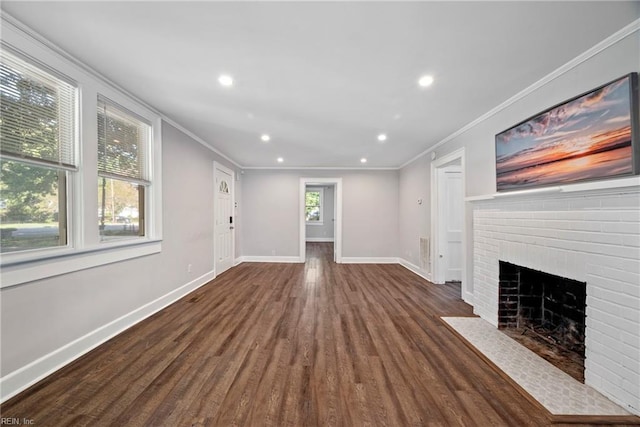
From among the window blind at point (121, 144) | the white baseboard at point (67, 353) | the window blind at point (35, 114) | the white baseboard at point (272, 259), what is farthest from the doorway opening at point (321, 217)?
the window blind at point (35, 114)

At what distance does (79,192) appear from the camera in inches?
79.7

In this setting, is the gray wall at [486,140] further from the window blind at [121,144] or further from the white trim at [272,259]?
the window blind at [121,144]

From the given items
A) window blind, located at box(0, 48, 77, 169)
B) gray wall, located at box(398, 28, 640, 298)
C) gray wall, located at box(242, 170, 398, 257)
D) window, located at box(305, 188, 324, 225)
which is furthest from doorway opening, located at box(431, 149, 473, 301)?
window, located at box(305, 188, 324, 225)

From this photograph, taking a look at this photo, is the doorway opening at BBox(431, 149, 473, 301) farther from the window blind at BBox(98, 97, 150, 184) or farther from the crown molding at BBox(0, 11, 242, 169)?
the window blind at BBox(98, 97, 150, 184)

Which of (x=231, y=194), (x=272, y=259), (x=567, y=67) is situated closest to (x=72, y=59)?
(x=231, y=194)

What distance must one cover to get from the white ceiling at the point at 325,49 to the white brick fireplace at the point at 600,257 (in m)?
1.10

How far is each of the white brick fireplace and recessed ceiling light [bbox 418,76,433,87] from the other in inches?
53.1

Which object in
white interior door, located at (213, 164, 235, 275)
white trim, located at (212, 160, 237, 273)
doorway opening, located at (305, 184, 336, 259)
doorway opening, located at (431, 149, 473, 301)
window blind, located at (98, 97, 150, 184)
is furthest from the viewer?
doorway opening, located at (305, 184, 336, 259)

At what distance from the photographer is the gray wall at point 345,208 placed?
19.6ft

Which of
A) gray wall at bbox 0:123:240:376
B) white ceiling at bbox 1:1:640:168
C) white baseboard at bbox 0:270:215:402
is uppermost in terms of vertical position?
white ceiling at bbox 1:1:640:168

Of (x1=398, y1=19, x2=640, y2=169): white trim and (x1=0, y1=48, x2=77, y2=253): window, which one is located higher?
(x1=398, y1=19, x2=640, y2=169): white trim

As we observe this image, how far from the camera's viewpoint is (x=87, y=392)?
5.28ft

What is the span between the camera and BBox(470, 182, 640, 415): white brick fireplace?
4.84ft

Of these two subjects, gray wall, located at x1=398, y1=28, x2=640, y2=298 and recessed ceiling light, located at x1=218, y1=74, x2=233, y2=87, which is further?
recessed ceiling light, located at x1=218, y1=74, x2=233, y2=87
